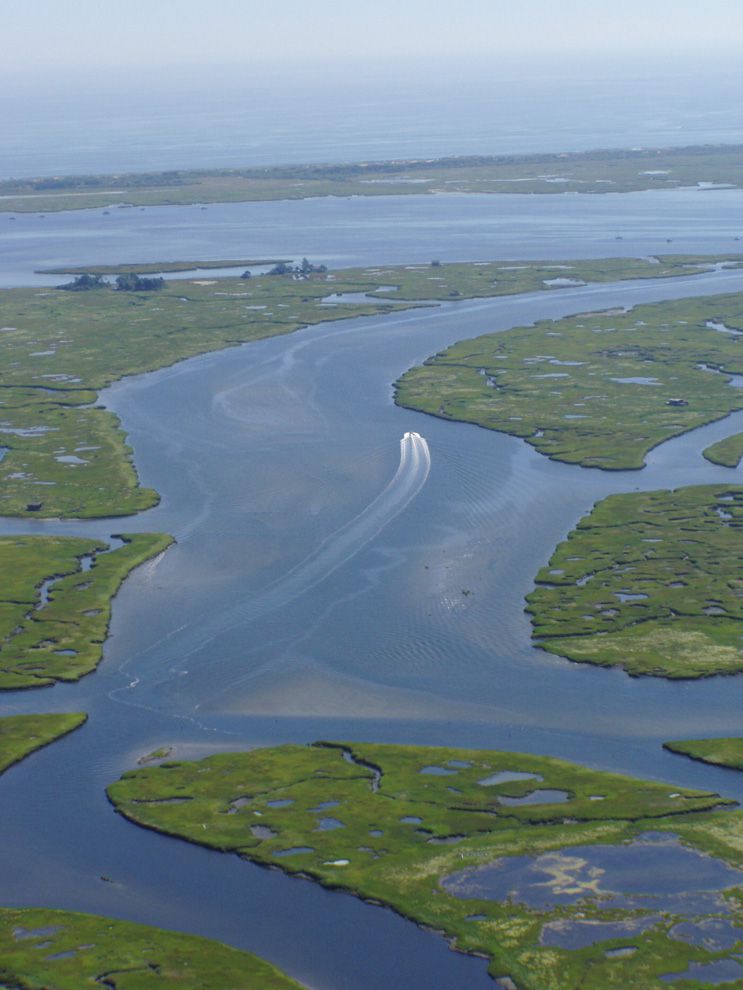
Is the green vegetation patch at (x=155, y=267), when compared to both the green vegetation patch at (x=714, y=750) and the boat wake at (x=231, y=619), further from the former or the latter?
the green vegetation patch at (x=714, y=750)

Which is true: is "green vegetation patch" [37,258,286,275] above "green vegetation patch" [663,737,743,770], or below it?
above

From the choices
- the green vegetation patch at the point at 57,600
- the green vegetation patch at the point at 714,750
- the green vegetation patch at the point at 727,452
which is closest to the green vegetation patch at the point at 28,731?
the green vegetation patch at the point at 57,600

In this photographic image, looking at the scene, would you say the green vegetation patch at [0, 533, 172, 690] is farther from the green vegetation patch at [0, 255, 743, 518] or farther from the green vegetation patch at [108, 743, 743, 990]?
the green vegetation patch at [108, 743, 743, 990]

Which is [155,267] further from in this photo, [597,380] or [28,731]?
[28,731]

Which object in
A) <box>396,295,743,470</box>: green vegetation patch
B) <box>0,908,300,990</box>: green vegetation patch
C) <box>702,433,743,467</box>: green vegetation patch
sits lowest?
<box>0,908,300,990</box>: green vegetation patch

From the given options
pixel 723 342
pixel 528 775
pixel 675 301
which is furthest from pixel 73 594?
pixel 675 301

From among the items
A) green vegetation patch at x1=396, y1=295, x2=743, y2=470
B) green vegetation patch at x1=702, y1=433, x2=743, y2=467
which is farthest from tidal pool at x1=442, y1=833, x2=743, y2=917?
green vegetation patch at x1=702, y1=433, x2=743, y2=467

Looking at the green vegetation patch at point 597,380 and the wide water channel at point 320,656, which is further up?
the green vegetation patch at point 597,380
